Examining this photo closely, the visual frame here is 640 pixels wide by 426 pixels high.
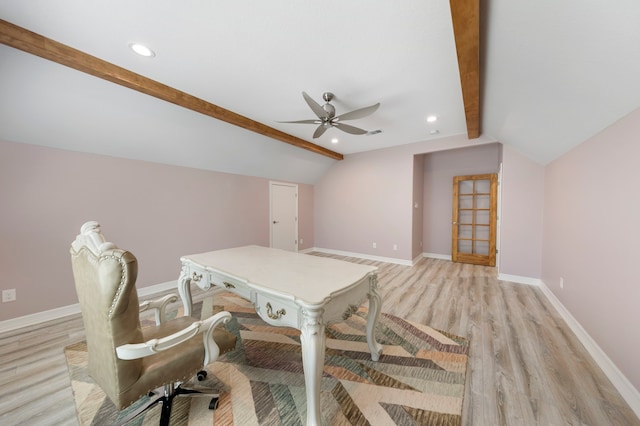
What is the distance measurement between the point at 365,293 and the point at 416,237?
12.2 ft

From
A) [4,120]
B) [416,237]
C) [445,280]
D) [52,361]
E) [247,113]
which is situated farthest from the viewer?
[416,237]

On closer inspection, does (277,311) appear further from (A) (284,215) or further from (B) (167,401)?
(A) (284,215)

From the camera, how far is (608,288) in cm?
171

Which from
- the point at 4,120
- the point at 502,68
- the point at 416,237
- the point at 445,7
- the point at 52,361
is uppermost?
the point at 445,7

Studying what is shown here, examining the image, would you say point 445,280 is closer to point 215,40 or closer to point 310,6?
point 310,6

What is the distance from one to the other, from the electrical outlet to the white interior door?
351 cm

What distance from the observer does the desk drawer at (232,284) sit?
1538mm

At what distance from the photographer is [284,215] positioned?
5445mm

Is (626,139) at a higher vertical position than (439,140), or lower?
lower

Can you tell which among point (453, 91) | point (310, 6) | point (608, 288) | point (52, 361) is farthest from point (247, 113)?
point (608, 288)

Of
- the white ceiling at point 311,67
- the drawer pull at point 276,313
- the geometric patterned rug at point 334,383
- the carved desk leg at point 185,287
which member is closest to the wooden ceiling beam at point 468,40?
the white ceiling at point 311,67

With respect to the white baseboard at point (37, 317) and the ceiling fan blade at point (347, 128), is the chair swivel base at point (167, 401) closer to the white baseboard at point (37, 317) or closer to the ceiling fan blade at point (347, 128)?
the white baseboard at point (37, 317)

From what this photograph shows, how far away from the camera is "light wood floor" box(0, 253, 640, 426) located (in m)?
1.35

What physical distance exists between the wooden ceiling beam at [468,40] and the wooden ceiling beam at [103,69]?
8.49 ft
